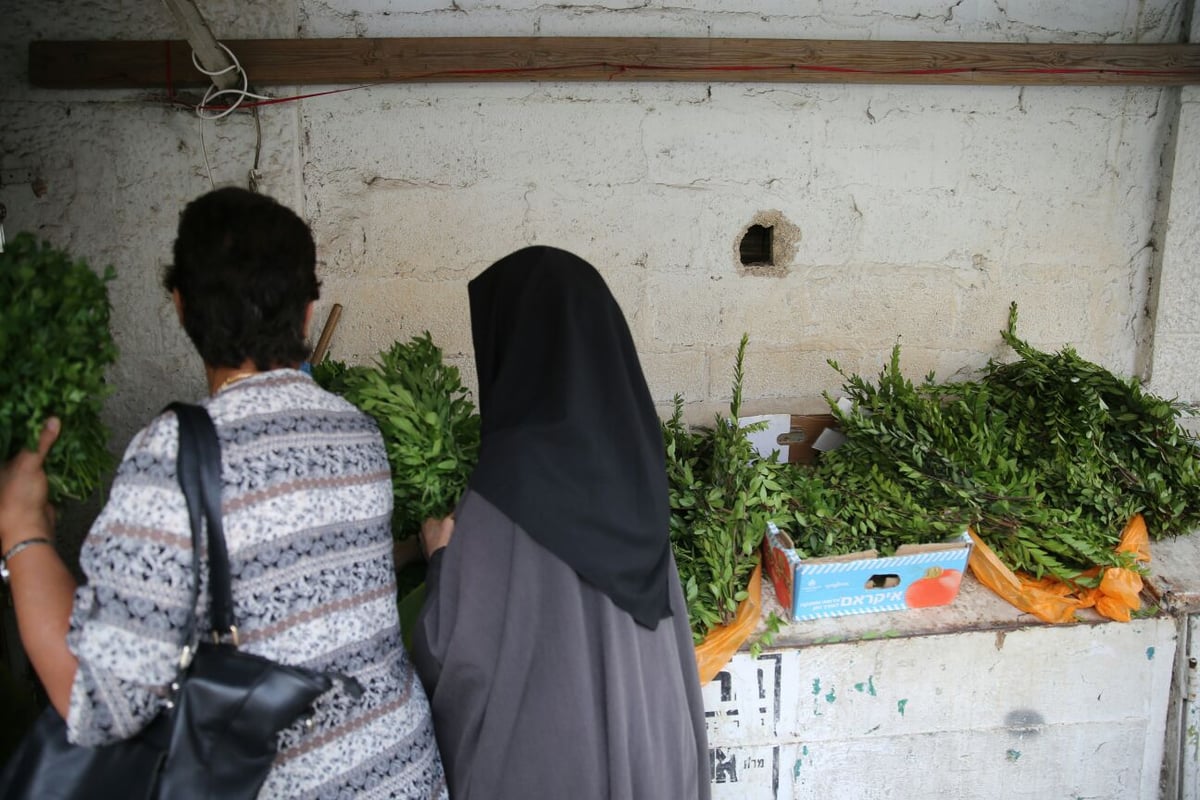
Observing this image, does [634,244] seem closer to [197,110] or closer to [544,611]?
[197,110]

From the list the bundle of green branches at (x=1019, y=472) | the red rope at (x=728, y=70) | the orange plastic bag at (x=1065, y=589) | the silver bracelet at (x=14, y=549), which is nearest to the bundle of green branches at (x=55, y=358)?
the silver bracelet at (x=14, y=549)

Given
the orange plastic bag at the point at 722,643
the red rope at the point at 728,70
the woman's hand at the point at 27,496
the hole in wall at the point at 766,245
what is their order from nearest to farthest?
the woman's hand at the point at 27,496
the orange plastic bag at the point at 722,643
the red rope at the point at 728,70
the hole in wall at the point at 766,245

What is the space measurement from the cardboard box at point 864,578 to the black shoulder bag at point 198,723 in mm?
1646

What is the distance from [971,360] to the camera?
3477mm

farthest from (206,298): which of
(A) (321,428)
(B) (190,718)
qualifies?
(B) (190,718)

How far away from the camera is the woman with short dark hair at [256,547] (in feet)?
3.89

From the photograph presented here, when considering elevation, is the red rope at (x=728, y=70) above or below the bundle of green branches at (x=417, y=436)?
above

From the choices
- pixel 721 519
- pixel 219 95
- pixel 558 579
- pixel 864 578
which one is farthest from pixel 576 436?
pixel 219 95

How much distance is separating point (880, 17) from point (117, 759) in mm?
3378

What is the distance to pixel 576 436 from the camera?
5.00ft

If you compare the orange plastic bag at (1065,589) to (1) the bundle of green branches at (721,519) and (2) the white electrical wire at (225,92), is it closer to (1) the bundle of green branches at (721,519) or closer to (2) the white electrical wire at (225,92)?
(1) the bundle of green branches at (721,519)

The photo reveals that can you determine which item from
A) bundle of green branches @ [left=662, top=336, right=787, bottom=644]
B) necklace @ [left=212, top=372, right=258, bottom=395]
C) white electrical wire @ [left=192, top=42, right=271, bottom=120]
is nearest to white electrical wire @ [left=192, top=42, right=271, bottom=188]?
white electrical wire @ [left=192, top=42, right=271, bottom=120]

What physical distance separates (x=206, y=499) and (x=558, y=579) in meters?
0.64

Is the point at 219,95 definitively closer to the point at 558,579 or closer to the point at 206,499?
the point at 206,499
